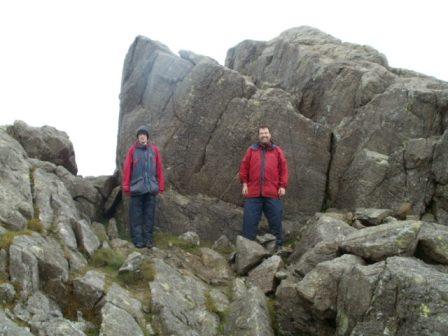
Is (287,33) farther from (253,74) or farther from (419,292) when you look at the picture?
(419,292)

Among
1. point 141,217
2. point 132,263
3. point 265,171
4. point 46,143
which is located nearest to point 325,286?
point 132,263

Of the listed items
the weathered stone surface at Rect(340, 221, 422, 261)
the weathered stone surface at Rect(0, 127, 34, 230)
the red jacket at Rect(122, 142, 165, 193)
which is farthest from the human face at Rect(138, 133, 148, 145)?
the weathered stone surface at Rect(340, 221, 422, 261)

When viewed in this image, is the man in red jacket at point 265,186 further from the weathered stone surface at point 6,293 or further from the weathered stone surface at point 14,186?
the weathered stone surface at point 6,293

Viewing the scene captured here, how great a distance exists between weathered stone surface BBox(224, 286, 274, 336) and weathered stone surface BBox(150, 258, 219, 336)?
0.61 meters

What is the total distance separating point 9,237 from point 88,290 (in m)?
3.17

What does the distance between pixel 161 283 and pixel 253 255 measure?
14.4ft

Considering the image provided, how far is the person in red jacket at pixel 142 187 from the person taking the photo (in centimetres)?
2112

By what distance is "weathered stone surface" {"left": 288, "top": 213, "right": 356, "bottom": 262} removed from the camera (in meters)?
19.5

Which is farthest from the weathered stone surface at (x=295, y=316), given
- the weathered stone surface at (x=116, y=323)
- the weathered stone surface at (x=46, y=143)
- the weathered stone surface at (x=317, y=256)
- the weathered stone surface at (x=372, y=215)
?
the weathered stone surface at (x=46, y=143)

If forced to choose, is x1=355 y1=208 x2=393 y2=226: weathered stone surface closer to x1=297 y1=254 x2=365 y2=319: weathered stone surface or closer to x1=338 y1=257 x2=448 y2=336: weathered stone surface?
x1=297 y1=254 x2=365 y2=319: weathered stone surface

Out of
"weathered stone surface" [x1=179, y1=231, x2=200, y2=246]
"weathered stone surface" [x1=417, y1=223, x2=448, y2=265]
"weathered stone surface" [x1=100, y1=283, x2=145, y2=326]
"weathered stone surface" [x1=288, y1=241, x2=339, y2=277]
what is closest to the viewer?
"weathered stone surface" [x1=100, y1=283, x2=145, y2=326]

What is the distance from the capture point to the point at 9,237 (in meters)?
15.5

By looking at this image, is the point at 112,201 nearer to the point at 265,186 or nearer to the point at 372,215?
the point at 265,186

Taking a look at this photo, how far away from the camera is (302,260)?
18000mm
